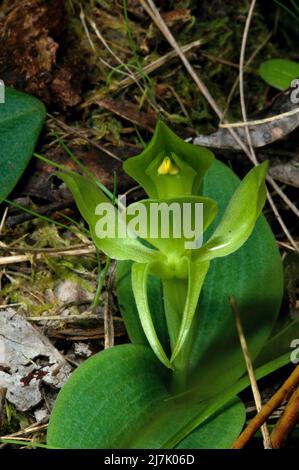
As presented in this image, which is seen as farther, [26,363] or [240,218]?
[26,363]

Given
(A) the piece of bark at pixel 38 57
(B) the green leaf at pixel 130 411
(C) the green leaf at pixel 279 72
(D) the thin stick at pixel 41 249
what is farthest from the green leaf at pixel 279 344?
(A) the piece of bark at pixel 38 57

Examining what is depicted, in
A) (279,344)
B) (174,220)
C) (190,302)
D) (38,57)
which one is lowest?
(279,344)

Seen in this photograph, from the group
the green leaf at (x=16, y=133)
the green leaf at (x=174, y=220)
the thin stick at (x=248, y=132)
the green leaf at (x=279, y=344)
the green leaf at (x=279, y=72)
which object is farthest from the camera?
the green leaf at (x=279, y=72)

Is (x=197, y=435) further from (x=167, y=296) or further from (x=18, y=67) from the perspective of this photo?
(x=18, y=67)

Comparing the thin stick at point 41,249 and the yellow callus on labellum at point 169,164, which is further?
the thin stick at point 41,249

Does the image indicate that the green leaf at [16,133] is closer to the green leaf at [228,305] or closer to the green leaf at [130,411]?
the green leaf at [228,305]

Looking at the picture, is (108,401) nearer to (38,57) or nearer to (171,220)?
(171,220)

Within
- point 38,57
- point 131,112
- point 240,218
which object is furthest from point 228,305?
point 38,57
